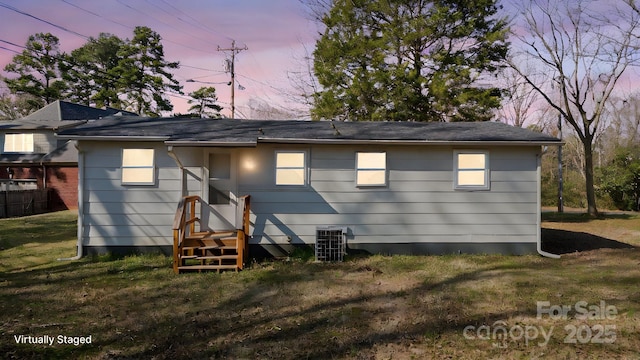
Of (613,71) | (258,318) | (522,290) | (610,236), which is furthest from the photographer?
(613,71)

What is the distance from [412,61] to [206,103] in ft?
70.9

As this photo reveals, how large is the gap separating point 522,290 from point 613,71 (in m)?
18.3

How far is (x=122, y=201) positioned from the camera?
8008 millimetres

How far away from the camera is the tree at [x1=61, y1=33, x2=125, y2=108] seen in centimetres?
3231

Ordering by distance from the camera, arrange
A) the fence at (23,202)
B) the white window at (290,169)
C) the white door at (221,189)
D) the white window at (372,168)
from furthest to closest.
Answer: the fence at (23,202), the white window at (372,168), the white window at (290,169), the white door at (221,189)

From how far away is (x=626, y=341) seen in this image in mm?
4117

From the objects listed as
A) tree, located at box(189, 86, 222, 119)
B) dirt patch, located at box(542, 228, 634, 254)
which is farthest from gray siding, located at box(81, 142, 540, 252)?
tree, located at box(189, 86, 222, 119)

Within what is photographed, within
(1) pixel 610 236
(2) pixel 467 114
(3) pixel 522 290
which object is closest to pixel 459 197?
(3) pixel 522 290

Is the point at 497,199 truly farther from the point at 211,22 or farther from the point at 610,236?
the point at 211,22

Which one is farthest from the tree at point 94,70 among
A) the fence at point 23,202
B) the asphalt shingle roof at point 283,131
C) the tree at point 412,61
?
the asphalt shingle roof at point 283,131

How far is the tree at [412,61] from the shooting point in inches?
654

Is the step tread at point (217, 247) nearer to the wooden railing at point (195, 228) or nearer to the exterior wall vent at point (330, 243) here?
the wooden railing at point (195, 228)

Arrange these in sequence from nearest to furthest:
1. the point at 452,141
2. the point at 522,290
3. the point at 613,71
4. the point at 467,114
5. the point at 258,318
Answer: the point at 258,318, the point at 522,290, the point at 452,141, the point at 467,114, the point at 613,71

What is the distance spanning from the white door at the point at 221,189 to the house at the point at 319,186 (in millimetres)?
22
